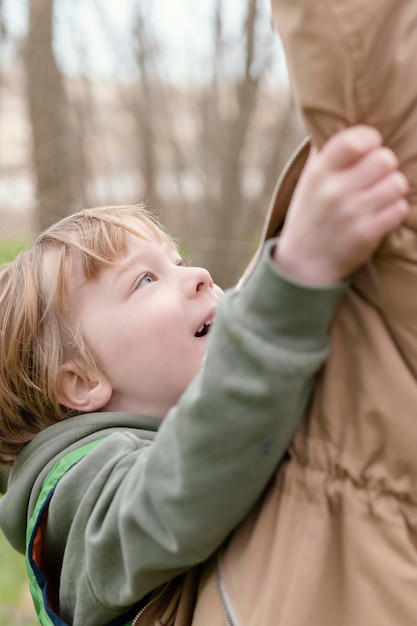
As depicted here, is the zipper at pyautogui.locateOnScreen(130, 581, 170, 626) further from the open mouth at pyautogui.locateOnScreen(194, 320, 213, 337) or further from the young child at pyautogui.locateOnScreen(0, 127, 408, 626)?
the open mouth at pyautogui.locateOnScreen(194, 320, 213, 337)

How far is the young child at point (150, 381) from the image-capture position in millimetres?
970

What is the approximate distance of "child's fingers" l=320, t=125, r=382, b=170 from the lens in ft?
3.04

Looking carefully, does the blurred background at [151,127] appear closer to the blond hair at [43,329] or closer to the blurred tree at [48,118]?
the blurred tree at [48,118]

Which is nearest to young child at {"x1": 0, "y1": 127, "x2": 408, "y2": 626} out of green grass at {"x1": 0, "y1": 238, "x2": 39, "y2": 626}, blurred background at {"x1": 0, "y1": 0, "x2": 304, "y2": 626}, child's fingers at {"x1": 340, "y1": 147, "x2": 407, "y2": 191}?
child's fingers at {"x1": 340, "y1": 147, "x2": 407, "y2": 191}

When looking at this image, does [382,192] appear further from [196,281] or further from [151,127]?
[151,127]

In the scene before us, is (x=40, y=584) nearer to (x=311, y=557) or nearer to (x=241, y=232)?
(x=311, y=557)

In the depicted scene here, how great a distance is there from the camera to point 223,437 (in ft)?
3.43

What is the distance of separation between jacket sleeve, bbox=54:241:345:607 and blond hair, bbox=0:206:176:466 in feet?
1.65

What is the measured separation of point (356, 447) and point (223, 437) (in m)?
0.17

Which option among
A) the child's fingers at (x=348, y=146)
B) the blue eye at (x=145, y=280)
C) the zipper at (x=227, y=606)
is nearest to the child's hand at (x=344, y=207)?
the child's fingers at (x=348, y=146)

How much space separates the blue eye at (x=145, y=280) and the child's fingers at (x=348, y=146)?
0.82 m

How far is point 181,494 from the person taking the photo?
1090 mm

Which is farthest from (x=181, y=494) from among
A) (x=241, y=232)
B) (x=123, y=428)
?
(x=241, y=232)

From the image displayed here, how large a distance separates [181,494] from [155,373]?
605 millimetres
